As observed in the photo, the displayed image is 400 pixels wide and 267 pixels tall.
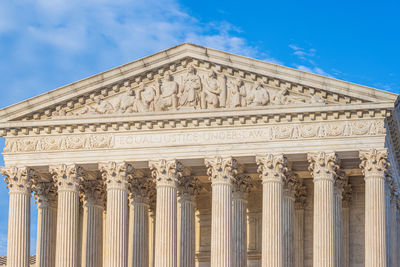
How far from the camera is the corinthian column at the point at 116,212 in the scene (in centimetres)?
7338

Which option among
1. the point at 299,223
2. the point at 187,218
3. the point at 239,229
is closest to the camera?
the point at 239,229

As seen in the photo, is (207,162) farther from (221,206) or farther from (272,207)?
(272,207)

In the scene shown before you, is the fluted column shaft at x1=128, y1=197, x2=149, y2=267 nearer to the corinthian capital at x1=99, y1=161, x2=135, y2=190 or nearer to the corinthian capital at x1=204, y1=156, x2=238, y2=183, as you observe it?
the corinthian capital at x1=99, y1=161, x2=135, y2=190

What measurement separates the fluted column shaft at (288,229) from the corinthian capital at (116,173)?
31.3ft

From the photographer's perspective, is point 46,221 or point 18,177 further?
point 46,221

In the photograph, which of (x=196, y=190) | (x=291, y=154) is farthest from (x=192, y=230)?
(x=291, y=154)

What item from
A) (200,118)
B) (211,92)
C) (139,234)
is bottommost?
(139,234)

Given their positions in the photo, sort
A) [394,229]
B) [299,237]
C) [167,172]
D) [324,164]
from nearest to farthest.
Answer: [324,164] < [167,172] < [394,229] < [299,237]

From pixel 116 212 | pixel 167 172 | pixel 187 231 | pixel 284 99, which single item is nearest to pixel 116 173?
pixel 116 212

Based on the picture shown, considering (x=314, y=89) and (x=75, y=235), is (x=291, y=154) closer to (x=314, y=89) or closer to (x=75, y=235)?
(x=314, y=89)

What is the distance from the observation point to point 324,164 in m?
71.0

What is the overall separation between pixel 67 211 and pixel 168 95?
9.25 m

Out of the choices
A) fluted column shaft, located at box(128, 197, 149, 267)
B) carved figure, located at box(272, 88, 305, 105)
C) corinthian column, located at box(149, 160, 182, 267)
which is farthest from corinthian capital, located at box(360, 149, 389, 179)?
fluted column shaft, located at box(128, 197, 149, 267)

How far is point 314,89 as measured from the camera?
71.8 m
